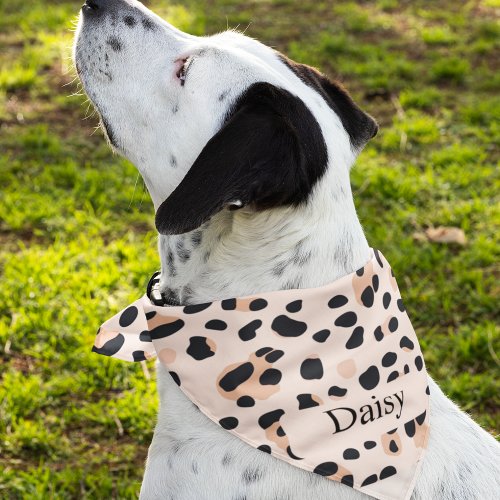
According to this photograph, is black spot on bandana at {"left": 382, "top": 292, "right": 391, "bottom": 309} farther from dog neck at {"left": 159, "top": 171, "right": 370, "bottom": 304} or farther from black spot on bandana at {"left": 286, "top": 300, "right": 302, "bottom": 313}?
black spot on bandana at {"left": 286, "top": 300, "right": 302, "bottom": 313}

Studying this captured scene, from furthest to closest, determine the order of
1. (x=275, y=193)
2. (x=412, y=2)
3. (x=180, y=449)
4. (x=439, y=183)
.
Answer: (x=412, y=2) < (x=439, y=183) < (x=180, y=449) < (x=275, y=193)

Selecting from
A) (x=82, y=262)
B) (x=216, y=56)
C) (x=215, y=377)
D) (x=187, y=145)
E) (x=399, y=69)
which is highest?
(x=216, y=56)

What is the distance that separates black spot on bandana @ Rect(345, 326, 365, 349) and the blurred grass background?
56.0 inches

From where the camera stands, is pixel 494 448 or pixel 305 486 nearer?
pixel 305 486

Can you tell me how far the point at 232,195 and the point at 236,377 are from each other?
0.68m

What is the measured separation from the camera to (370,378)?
8.99 ft

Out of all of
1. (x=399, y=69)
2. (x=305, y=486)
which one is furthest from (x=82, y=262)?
(x=399, y=69)

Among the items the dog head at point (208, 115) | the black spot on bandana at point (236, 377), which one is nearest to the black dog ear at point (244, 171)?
the dog head at point (208, 115)

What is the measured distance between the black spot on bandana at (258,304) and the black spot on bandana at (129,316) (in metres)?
0.61

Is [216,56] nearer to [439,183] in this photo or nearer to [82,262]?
[82,262]

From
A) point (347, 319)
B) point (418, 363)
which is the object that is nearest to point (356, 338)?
point (347, 319)

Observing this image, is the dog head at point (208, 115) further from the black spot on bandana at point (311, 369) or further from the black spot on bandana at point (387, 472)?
the black spot on bandana at point (387, 472)

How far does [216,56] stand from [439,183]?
3468 millimetres

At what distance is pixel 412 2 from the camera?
955 centimetres
